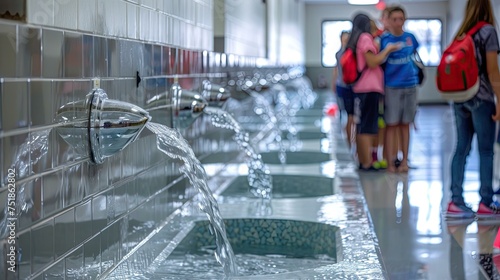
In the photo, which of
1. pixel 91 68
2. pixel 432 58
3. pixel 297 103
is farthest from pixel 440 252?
pixel 432 58

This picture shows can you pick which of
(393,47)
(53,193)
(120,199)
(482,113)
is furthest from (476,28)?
(53,193)

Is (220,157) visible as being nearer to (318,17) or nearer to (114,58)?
(114,58)

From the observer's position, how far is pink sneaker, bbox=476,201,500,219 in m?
4.80

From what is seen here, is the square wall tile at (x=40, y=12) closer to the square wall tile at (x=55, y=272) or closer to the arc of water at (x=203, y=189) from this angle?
the square wall tile at (x=55, y=272)

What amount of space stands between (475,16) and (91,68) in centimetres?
315

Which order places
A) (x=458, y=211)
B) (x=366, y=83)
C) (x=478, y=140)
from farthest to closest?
(x=366, y=83)
(x=478, y=140)
(x=458, y=211)

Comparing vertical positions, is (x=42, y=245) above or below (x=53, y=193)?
below

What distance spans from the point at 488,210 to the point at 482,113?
52cm

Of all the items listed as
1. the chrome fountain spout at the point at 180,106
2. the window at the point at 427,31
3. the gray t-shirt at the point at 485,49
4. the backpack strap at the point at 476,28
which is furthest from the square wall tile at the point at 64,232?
the window at the point at 427,31

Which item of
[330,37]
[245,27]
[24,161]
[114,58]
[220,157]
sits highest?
[330,37]

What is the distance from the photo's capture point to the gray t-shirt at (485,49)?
15.9 feet

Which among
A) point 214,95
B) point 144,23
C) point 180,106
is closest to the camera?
point 144,23

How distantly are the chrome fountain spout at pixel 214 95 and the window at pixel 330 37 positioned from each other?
2054 centimetres

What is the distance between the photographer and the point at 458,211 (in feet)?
15.5
